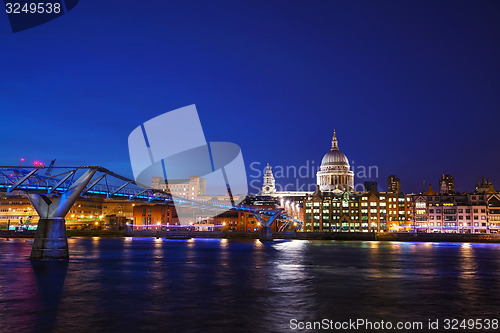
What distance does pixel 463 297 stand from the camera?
117 feet

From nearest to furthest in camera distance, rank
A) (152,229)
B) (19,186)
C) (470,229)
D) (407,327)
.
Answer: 1. (407,327)
2. (19,186)
3. (470,229)
4. (152,229)

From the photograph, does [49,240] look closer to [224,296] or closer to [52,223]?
[52,223]

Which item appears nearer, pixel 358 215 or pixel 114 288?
pixel 114 288

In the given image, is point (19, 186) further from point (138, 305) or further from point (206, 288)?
point (138, 305)

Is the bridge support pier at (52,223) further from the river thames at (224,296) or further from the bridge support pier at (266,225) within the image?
the bridge support pier at (266,225)

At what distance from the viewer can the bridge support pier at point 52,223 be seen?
56500 mm

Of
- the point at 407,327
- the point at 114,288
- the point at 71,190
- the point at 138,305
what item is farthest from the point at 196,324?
the point at 71,190

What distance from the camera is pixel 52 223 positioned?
185 feet

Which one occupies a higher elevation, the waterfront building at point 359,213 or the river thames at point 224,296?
the waterfront building at point 359,213

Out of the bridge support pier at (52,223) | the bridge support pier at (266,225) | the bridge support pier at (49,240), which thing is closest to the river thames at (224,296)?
the bridge support pier at (49,240)

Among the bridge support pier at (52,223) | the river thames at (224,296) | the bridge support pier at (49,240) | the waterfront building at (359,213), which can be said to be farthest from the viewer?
the waterfront building at (359,213)

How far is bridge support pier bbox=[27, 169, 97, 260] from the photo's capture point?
56500 millimetres

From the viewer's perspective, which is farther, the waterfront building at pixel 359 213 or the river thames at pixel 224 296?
the waterfront building at pixel 359 213

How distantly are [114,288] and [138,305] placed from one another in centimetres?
820
